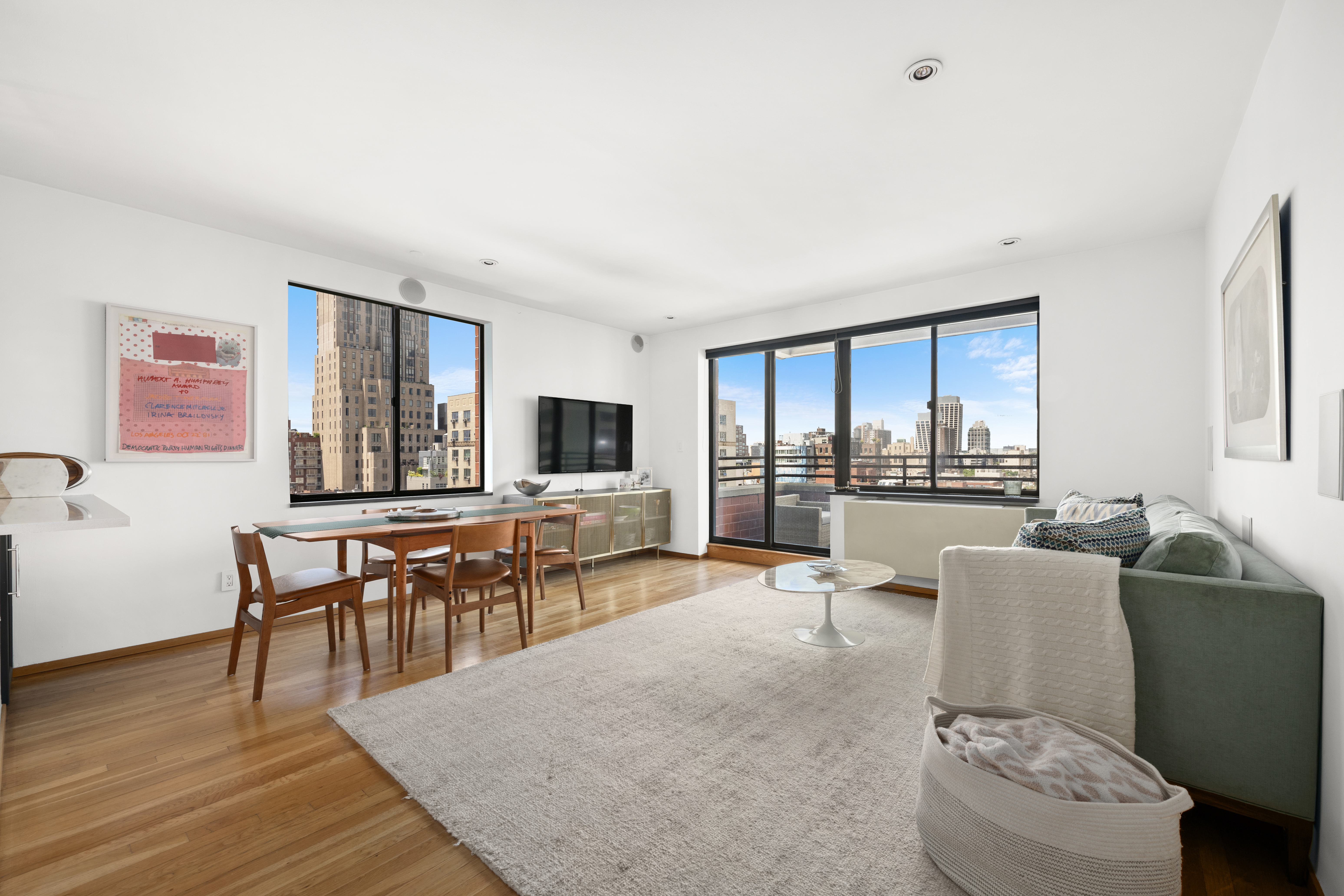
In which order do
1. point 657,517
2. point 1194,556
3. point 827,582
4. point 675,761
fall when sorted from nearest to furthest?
point 1194,556 < point 675,761 < point 827,582 < point 657,517

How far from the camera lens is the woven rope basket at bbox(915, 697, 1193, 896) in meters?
1.23

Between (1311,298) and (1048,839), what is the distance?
1.61 meters

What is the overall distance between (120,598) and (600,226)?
347 cm

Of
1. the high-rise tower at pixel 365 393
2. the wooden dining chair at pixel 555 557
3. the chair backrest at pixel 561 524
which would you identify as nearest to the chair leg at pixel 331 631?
the wooden dining chair at pixel 555 557

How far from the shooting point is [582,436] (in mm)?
5816

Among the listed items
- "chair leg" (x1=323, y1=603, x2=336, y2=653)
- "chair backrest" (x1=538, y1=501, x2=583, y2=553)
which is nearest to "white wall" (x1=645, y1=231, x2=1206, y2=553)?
"chair backrest" (x1=538, y1=501, x2=583, y2=553)

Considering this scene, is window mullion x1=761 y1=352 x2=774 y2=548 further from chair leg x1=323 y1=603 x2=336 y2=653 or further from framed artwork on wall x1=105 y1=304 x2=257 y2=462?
framed artwork on wall x1=105 y1=304 x2=257 y2=462

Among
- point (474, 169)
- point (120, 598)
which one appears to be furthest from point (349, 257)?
point (120, 598)

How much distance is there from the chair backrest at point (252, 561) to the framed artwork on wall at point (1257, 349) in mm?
3810

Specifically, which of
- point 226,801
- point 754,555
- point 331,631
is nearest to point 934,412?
point 754,555

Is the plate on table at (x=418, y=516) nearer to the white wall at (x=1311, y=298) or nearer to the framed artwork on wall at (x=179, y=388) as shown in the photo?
the framed artwork on wall at (x=179, y=388)

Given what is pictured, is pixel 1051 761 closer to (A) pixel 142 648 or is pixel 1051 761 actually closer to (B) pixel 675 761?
(B) pixel 675 761

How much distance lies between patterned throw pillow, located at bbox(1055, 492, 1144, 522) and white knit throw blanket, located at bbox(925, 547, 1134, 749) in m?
1.28

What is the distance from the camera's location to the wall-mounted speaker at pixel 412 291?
4.47m
